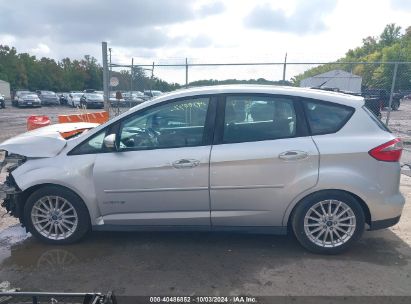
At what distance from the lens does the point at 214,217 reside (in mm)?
3625

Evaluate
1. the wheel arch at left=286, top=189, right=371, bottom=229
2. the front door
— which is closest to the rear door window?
the front door

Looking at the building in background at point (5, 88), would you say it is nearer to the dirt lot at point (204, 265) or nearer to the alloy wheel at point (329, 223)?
the dirt lot at point (204, 265)

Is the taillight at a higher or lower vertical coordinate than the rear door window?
lower

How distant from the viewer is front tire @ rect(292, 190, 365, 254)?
11.5 ft

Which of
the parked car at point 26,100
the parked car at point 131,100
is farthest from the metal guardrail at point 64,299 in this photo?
the parked car at point 26,100

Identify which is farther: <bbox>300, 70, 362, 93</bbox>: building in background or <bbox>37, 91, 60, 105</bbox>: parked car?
<bbox>37, 91, 60, 105</bbox>: parked car

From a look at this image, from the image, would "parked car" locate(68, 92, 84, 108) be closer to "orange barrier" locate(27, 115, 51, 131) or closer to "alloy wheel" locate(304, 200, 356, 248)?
"orange barrier" locate(27, 115, 51, 131)

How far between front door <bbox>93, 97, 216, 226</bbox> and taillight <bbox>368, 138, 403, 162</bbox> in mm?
1670

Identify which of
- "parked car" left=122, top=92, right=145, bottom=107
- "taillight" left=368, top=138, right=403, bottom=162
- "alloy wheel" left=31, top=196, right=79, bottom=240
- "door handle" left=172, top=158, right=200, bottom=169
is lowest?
"alloy wheel" left=31, top=196, right=79, bottom=240

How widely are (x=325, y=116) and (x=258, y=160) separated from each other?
0.86 m

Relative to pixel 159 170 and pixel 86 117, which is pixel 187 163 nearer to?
pixel 159 170

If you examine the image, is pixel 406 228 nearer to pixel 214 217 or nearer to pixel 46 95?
pixel 214 217

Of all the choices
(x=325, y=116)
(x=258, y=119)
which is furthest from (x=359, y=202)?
(x=258, y=119)

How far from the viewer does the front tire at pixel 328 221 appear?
3.52 m
